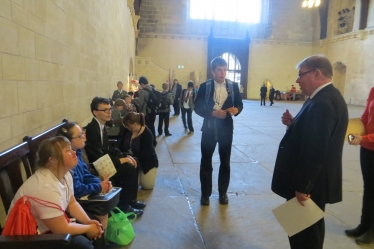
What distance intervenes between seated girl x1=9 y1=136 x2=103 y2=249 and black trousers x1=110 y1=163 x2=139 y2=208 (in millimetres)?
1130

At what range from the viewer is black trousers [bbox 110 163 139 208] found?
122 inches

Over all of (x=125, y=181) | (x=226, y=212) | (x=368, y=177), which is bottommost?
(x=226, y=212)

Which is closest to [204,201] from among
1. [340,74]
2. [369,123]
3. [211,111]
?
[211,111]

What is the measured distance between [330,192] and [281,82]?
2394cm

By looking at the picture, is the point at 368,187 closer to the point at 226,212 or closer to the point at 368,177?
the point at 368,177

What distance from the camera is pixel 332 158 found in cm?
190

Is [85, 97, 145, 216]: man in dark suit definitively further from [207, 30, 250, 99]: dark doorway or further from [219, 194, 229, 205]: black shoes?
[207, 30, 250, 99]: dark doorway

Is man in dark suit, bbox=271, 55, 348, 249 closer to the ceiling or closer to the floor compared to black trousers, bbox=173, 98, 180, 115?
closer to the ceiling

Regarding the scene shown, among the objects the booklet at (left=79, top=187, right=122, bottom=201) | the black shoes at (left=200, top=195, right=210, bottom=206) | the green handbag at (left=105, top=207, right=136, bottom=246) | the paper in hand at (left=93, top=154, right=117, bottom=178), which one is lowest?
the black shoes at (left=200, top=195, right=210, bottom=206)

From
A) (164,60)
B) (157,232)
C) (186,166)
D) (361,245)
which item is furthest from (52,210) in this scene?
(164,60)

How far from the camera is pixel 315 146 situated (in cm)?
180

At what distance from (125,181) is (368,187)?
2329mm

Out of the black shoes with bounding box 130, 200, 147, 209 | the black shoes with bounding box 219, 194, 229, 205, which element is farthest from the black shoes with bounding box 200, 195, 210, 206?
the black shoes with bounding box 130, 200, 147, 209

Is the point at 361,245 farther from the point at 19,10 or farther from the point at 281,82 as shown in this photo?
the point at 281,82
